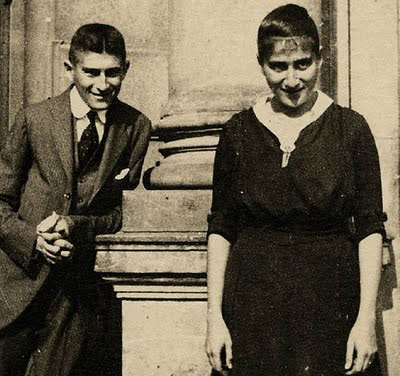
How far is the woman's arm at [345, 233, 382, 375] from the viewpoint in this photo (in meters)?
2.77

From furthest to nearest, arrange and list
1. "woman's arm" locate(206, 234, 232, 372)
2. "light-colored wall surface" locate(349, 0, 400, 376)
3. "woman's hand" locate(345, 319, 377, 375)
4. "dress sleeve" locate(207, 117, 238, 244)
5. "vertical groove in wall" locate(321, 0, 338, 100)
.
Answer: "vertical groove in wall" locate(321, 0, 338, 100) → "light-colored wall surface" locate(349, 0, 400, 376) → "dress sleeve" locate(207, 117, 238, 244) → "woman's arm" locate(206, 234, 232, 372) → "woman's hand" locate(345, 319, 377, 375)

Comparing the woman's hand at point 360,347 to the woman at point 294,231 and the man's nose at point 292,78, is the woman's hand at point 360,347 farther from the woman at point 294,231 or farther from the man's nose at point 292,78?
the man's nose at point 292,78

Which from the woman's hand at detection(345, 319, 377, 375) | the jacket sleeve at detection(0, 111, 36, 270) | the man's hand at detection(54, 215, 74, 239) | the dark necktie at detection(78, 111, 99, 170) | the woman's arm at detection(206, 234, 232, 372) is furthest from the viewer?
the dark necktie at detection(78, 111, 99, 170)

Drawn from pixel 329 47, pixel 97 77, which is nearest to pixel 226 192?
pixel 97 77

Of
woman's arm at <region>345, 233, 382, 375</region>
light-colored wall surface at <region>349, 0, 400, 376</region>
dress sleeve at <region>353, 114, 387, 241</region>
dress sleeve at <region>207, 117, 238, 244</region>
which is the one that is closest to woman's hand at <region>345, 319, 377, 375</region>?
woman's arm at <region>345, 233, 382, 375</region>

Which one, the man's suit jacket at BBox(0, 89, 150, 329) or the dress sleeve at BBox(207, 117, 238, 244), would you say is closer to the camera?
the dress sleeve at BBox(207, 117, 238, 244)

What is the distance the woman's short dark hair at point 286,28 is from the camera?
9.52 feet

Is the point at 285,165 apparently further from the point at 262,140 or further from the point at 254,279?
the point at 254,279

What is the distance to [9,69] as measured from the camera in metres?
5.88

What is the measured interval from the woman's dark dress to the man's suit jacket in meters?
0.84

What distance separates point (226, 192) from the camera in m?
2.99

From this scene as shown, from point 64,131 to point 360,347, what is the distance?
1.51 metres

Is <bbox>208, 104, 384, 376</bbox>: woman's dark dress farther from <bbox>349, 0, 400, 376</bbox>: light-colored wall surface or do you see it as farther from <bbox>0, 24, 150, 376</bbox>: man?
<bbox>349, 0, 400, 376</bbox>: light-colored wall surface

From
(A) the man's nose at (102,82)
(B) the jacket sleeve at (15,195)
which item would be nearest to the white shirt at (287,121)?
(A) the man's nose at (102,82)
